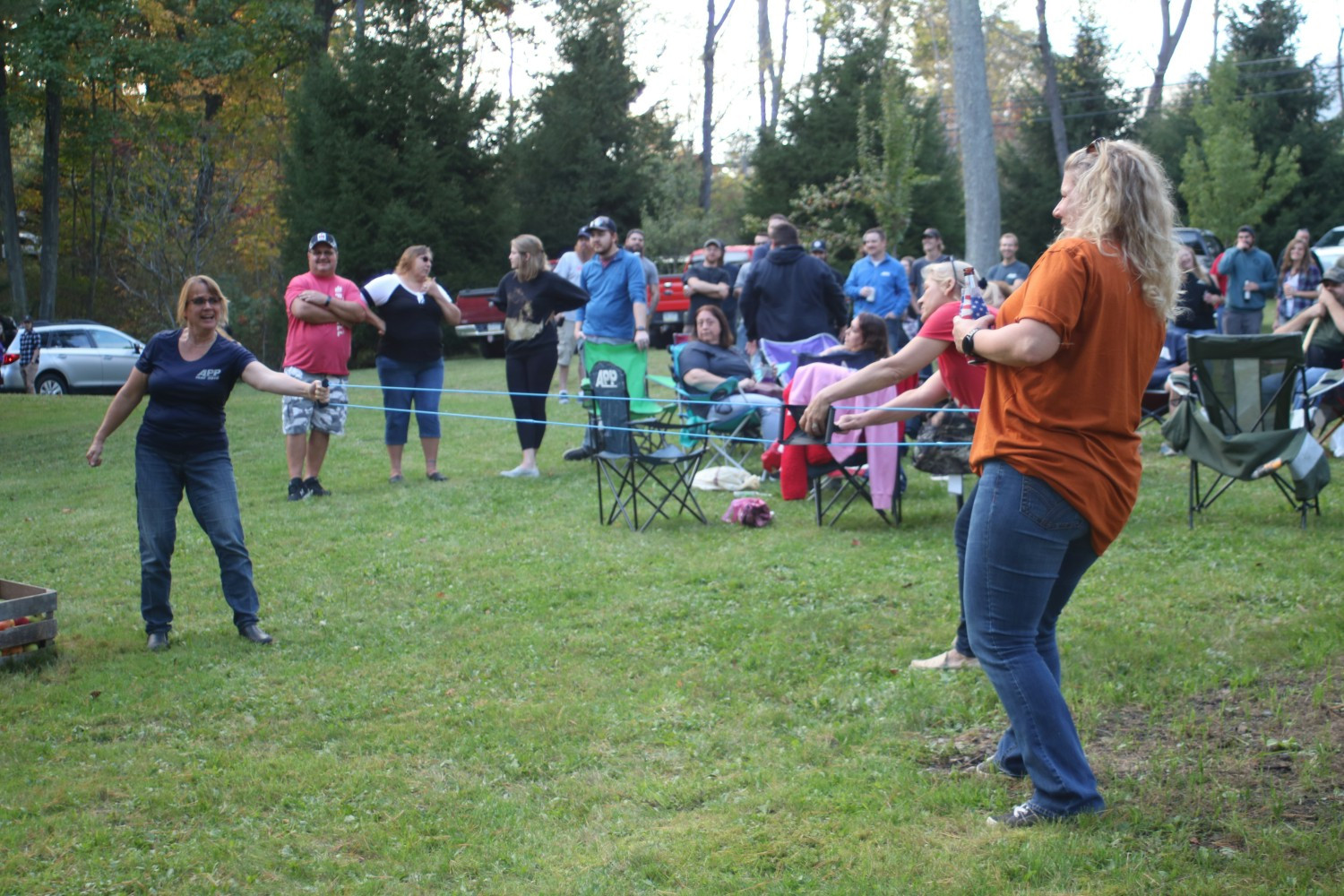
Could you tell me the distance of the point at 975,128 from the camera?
13.8m

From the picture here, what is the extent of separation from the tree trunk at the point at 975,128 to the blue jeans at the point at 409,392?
7.12 metres

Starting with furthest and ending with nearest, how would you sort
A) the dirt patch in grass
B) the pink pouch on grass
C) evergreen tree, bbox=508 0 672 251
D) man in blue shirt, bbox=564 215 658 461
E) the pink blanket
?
evergreen tree, bbox=508 0 672 251
man in blue shirt, bbox=564 215 658 461
the pink pouch on grass
the pink blanket
the dirt patch in grass

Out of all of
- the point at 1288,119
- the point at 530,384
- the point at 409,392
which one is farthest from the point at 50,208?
the point at 1288,119

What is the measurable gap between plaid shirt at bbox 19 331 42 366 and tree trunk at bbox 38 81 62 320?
27.0ft

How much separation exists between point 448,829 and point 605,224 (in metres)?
7.23

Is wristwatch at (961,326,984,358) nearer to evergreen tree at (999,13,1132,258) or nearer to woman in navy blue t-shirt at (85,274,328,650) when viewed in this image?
woman in navy blue t-shirt at (85,274,328,650)

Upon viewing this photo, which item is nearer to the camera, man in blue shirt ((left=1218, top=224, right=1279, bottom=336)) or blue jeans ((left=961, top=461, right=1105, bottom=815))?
blue jeans ((left=961, top=461, right=1105, bottom=815))

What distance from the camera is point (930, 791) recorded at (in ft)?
12.2

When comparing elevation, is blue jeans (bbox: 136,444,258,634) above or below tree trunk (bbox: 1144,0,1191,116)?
below

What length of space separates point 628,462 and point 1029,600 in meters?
5.52

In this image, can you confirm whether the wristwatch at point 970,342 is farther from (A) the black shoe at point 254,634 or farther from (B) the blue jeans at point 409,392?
(B) the blue jeans at point 409,392

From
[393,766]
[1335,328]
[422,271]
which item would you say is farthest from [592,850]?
[1335,328]

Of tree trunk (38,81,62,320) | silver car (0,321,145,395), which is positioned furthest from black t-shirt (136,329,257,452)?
tree trunk (38,81,62,320)

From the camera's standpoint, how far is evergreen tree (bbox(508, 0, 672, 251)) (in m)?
31.5
